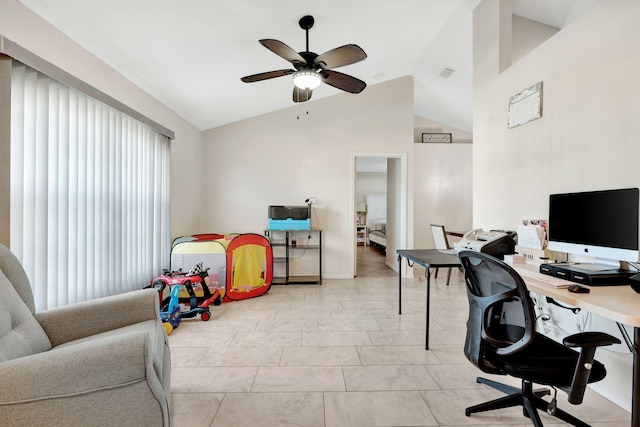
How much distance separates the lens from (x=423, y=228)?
18.0 feet

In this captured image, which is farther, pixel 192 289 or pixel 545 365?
pixel 192 289

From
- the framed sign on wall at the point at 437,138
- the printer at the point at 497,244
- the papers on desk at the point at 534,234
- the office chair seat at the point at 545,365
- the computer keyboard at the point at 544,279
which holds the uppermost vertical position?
the framed sign on wall at the point at 437,138

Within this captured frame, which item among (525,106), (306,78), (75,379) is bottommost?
(75,379)

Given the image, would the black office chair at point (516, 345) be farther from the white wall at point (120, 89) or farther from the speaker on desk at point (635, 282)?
the white wall at point (120, 89)

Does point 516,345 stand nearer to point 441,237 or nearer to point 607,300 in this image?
point 607,300

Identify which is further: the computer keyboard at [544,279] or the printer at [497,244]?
the printer at [497,244]

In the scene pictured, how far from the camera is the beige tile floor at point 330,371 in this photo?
1.60 metres

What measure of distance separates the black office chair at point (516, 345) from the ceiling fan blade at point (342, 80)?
6.18 feet

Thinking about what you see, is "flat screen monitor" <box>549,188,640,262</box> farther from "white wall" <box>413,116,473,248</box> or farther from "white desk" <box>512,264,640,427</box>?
"white wall" <box>413,116,473,248</box>

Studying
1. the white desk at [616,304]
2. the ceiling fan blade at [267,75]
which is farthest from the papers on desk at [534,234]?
the ceiling fan blade at [267,75]

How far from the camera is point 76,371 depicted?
988mm

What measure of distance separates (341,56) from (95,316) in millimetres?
2402

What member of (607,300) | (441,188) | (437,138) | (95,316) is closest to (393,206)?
(441,188)

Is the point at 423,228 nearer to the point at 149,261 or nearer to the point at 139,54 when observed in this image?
the point at 149,261
